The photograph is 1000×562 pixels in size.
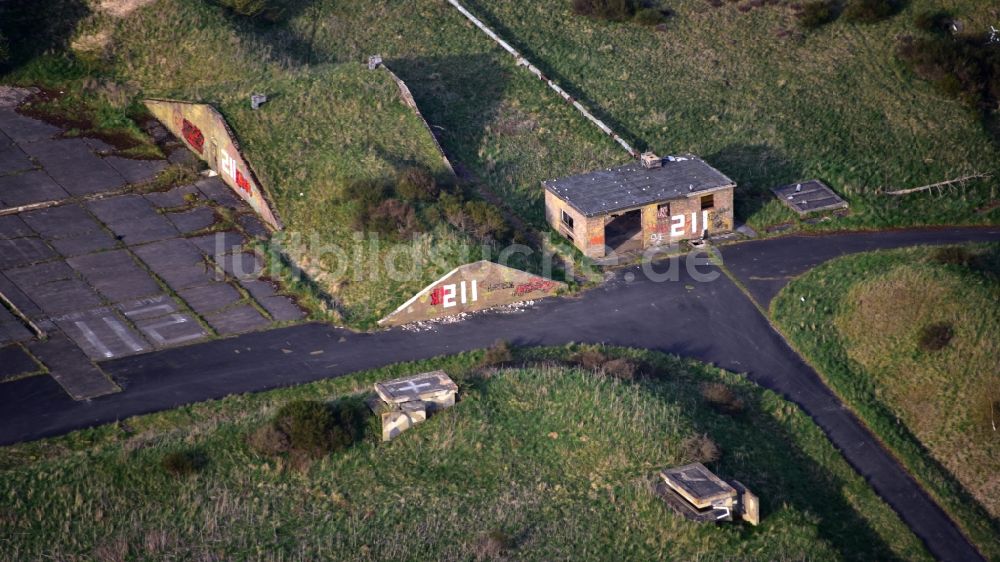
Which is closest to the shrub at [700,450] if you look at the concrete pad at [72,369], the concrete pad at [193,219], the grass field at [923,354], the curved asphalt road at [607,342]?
the curved asphalt road at [607,342]

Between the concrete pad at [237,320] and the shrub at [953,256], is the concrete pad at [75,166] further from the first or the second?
the shrub at [953,256]

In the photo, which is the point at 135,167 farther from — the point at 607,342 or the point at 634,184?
the point at 607,342

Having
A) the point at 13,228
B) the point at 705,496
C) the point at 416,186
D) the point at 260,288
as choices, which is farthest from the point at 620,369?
the point at 13,228

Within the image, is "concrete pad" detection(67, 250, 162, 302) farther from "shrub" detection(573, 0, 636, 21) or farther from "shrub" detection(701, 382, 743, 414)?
"shrub" detection(573, 0, 636, 21)

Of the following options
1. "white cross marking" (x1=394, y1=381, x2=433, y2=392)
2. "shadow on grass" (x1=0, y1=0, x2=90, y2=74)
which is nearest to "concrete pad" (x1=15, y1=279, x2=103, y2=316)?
"white cross marking" (x1=394, y1=381, x2=433, y2=392)

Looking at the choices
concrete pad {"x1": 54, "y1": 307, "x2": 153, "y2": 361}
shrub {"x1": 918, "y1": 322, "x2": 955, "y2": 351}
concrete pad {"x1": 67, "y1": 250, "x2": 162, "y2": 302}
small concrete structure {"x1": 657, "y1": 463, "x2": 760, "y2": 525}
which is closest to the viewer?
small concrete structure {"x1": 657, "y1": 463, "x2": 760, "y2": 525}
